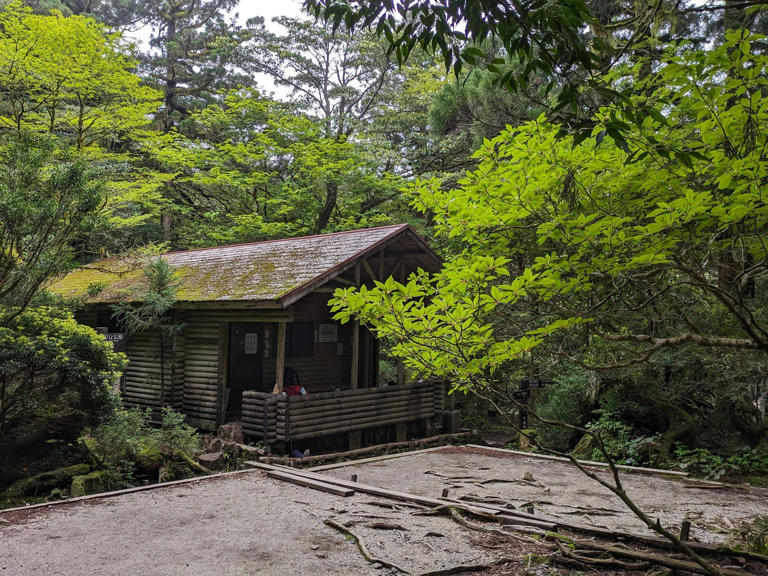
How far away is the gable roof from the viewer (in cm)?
1102

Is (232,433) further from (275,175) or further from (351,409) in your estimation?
(275,175)

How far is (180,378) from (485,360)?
33.8 ft

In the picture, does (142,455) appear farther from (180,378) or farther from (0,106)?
(0,106)

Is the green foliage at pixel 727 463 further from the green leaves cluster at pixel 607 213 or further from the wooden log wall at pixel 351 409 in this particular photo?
the green leaves cluster at pixel 607 213

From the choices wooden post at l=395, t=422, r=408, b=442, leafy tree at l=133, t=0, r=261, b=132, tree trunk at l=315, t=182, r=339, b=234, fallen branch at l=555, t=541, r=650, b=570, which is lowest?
wooden post at l=395, t=422, r=408, b=442

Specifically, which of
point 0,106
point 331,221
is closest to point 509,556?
point 331,221

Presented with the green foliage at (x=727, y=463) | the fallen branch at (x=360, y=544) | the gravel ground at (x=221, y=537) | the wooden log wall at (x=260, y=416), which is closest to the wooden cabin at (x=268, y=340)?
the wooden log wall at (x=260, y=416)

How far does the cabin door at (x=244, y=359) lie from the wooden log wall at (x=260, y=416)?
297cm

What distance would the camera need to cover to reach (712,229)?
4.36 m

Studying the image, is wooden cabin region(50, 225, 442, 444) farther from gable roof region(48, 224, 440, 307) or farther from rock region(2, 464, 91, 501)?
rock region(2, 464, 91, 501)

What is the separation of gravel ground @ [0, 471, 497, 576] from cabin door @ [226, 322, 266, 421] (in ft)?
21.3

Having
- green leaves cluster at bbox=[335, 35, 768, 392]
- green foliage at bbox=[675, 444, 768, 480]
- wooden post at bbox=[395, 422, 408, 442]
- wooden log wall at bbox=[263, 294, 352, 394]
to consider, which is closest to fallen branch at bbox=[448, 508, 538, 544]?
green leaves cluster at bbox=[335, 35, 768, 392]

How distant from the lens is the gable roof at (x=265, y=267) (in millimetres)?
11016

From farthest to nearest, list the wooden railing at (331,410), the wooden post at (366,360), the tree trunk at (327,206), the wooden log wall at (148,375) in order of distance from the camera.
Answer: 1. the tree trunk at (327,206)
2. the wooden post at (366,360)
3. the wooden log wall at (148,375)
4. the wooden railing at (331,410)
